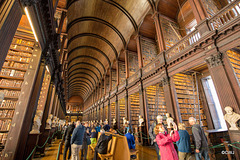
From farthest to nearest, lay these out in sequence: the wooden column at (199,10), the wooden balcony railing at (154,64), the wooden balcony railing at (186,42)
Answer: the wooden balcony railing at (154,64), the wooden balcony railing at (186,42), the wooden column at (199,10)

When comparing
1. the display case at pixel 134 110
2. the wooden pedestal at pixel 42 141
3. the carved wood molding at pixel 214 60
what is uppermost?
the carved wood molding at pixel 214 60

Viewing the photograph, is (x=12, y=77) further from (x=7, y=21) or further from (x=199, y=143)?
(x=199, y=143)

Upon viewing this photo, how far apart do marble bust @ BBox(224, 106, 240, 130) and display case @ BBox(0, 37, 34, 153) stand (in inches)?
218

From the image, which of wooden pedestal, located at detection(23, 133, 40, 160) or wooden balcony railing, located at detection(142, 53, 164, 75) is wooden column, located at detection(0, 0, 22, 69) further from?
wooden balcony railing, located at detection(142, 53, 164, 75)

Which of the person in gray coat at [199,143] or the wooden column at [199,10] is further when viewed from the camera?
the wooden column at [199,10]

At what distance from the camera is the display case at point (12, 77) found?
2799 mm

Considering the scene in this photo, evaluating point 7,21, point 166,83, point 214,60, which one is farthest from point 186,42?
point 7,21

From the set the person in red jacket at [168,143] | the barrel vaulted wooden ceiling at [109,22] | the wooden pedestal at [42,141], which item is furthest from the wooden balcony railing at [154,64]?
the wooden pedestal at [42,141]

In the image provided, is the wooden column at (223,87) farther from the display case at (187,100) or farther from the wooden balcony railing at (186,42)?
the display case at (187,100)

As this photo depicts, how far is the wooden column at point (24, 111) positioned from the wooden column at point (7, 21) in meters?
1.74

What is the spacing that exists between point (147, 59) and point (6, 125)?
7.65m

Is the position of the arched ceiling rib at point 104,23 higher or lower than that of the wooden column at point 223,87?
higher

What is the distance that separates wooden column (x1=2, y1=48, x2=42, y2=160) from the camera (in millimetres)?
2549

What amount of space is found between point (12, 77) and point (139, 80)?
19.0ft
